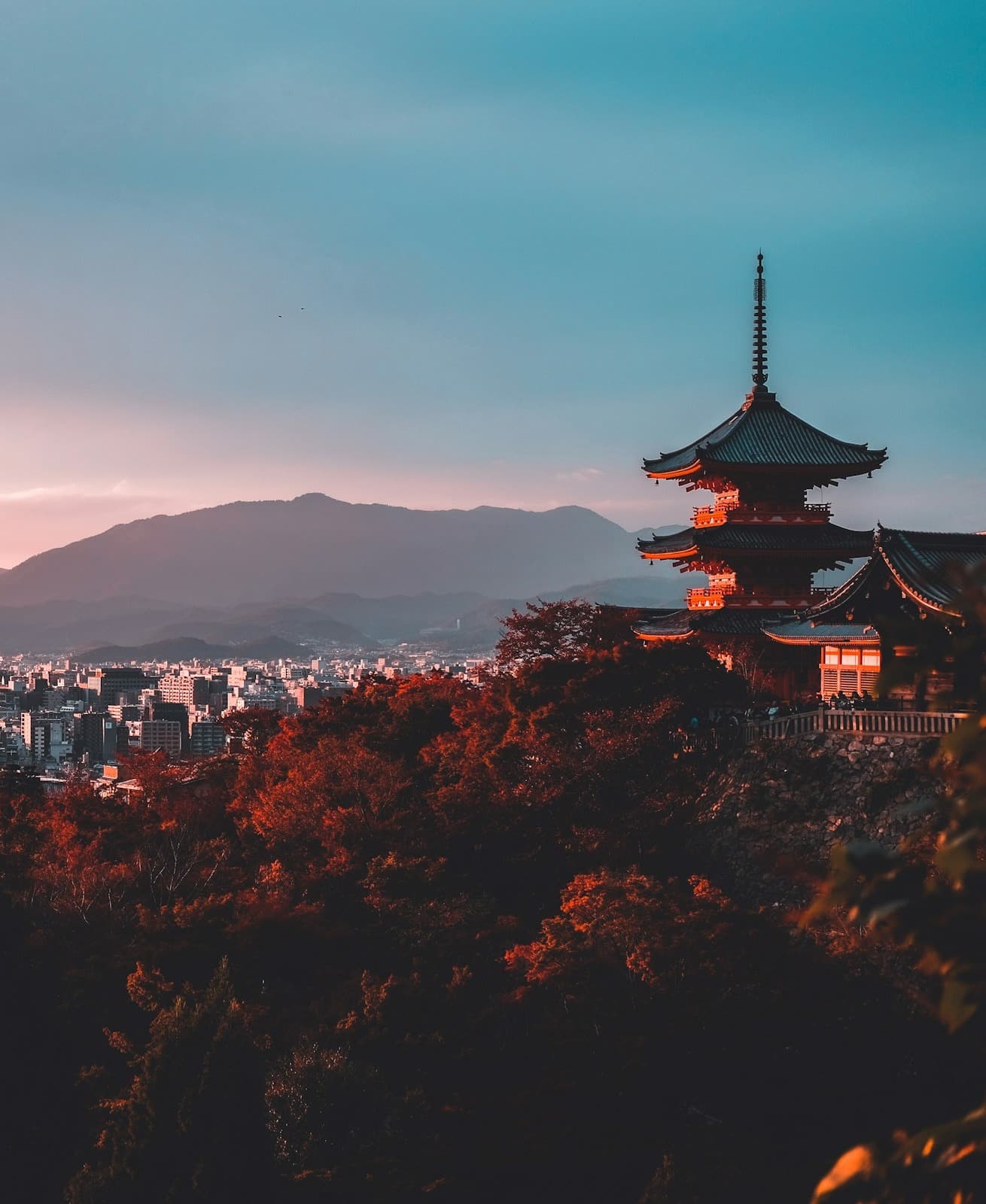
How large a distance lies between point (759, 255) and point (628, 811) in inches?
520

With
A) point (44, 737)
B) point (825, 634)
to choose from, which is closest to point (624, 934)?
point (825, 634)

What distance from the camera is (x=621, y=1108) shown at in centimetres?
1459

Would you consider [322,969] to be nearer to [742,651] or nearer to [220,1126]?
[220,1126]

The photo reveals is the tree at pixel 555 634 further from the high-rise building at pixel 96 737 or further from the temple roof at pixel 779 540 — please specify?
the high-rise building at pixel 96 737

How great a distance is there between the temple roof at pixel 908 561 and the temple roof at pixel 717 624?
4163 mm

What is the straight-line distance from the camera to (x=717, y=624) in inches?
960

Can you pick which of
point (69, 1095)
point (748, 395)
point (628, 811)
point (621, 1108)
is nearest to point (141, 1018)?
point (69, 1095)

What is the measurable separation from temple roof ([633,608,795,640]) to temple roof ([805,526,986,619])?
4.16m

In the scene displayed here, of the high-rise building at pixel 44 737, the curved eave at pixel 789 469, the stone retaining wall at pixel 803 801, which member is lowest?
the high-rise building at pixel 44 737

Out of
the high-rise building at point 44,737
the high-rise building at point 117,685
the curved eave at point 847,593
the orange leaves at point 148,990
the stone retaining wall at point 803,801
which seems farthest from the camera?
the high-rise building at point 117,685

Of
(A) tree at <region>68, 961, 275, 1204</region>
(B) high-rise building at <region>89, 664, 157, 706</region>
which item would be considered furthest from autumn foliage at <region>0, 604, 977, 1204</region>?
(B) high-rise building at <region>89, 664, 157, 706</region>

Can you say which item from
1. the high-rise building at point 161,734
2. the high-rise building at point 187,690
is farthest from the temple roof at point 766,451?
the high-rise building at point 187,690

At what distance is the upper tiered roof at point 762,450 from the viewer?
981 inches

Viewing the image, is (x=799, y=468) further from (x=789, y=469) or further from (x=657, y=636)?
(x=657, y=636)
